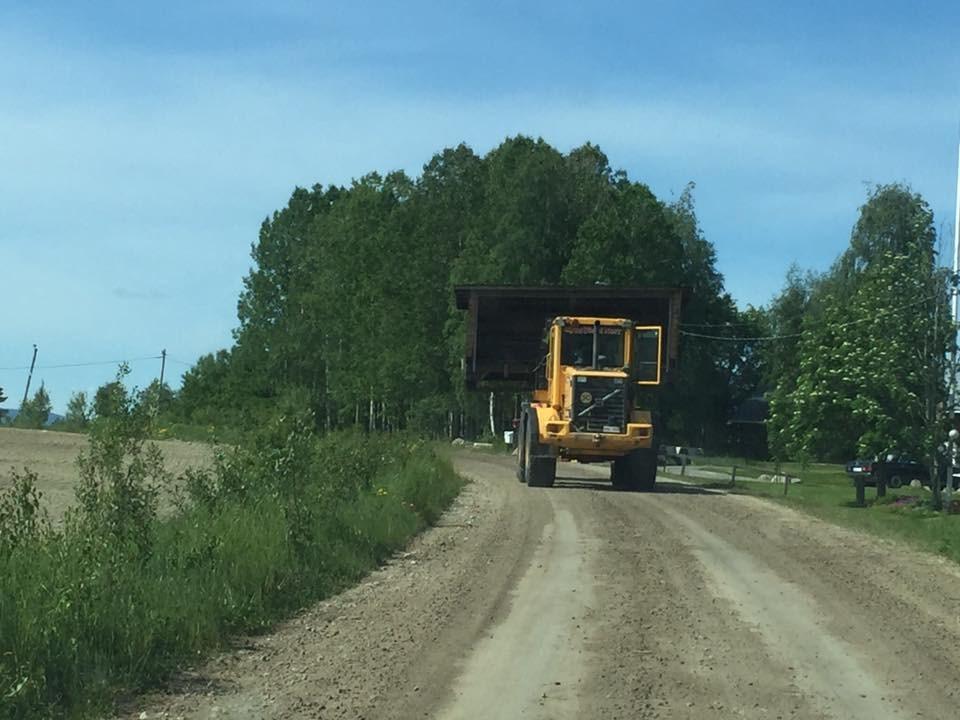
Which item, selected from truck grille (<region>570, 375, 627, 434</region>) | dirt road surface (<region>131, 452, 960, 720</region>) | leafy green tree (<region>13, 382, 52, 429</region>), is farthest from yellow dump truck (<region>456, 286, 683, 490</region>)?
leafy green tree (<region>13, 382, 52, 429</region>)

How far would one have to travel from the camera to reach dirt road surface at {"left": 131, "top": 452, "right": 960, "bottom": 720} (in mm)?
8219

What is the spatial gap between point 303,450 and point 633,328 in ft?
47.0

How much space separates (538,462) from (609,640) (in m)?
19.6

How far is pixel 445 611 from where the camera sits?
11664 millimetres

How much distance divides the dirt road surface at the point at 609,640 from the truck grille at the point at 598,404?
10.8 m

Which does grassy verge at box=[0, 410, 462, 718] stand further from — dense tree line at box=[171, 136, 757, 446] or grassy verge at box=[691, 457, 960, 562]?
dense tree line at box=[171, 136, 757, 446]

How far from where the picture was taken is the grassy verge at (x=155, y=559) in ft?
27.8

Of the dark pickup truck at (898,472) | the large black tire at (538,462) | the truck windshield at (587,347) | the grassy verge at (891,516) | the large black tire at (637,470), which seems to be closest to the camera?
the grassy verge at (891,516)

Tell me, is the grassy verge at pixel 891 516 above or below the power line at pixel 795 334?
below

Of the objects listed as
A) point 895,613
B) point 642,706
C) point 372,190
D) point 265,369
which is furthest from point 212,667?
point 265,369

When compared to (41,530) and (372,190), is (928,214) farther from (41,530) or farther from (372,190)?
(372,190)

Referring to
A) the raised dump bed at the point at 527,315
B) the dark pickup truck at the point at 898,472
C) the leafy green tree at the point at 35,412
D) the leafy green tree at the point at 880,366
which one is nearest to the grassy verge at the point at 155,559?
the raised dump bed at the point at 527,315

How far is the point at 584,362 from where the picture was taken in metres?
29.1

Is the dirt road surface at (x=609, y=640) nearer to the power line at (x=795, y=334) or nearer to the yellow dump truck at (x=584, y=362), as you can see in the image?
the yellow dump truck at (x=584, y=362)
